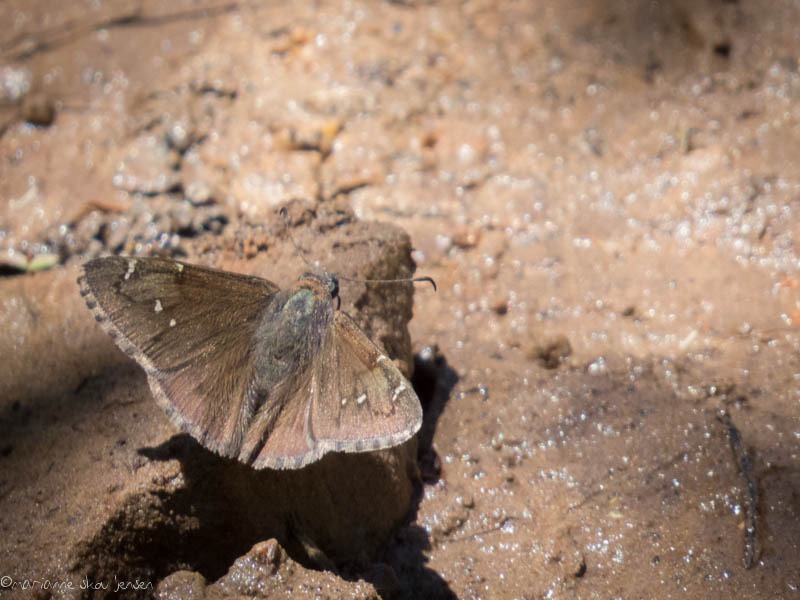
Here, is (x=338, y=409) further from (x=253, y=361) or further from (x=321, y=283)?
(x=321, y=283)

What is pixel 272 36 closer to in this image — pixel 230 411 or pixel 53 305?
pixel 53 305

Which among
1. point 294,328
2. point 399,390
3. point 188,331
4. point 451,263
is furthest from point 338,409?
point 451,263

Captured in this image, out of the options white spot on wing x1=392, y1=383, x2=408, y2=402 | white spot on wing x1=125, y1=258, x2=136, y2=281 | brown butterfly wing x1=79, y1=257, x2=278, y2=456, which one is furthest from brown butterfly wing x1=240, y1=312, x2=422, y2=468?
white spot on wing x1=125, y1=258, x2=136, y2=281

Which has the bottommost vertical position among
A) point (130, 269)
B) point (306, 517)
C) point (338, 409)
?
point (306, 517)

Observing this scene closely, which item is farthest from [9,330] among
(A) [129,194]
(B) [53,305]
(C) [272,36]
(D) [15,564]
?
(C) [272,36]

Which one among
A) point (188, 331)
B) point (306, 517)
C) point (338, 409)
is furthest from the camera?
point (306, 517)

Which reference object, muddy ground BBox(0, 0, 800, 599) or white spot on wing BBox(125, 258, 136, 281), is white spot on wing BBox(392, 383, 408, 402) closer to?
muddy ground BBox(0, 0, 800, 599)

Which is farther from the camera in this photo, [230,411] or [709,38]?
[709,38]

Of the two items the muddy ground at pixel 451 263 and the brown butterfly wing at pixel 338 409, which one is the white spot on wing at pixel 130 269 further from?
the brown butterfly wing at pixel 338 409
